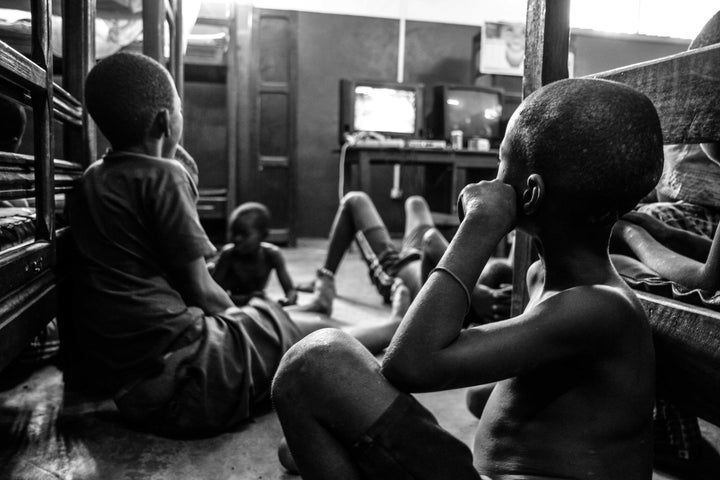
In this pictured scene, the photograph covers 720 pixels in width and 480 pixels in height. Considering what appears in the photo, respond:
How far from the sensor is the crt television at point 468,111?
5992 mm

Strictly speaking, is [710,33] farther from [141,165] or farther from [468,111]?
[468,111]

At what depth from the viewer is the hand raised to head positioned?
0.86 m

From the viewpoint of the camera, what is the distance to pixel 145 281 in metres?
1.58

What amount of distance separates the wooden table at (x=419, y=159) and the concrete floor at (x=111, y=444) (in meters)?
3.72

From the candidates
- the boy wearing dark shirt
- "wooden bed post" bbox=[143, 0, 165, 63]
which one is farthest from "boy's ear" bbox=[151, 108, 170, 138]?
"wooden bed post" bbox=[143, 0, 165, 63]

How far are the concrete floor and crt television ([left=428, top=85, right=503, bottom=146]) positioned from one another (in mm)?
4490

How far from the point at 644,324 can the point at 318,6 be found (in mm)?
6455

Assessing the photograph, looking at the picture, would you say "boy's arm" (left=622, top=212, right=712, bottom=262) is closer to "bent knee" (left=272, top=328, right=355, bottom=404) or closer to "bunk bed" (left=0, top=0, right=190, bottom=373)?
"bent knee" (left=272, top=328, right=355, bottom=404)

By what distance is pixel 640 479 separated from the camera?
88 cm

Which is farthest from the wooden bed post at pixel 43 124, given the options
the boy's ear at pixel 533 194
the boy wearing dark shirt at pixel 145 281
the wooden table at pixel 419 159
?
the wooden table at pixel 419 159

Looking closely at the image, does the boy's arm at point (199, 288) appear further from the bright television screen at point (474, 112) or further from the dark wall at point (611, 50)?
the dark wall at point (611, 50)

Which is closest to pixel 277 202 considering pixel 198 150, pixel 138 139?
pixel 198 150

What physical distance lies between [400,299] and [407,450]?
1.68 metres

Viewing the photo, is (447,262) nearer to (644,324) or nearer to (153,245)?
(644,324)
